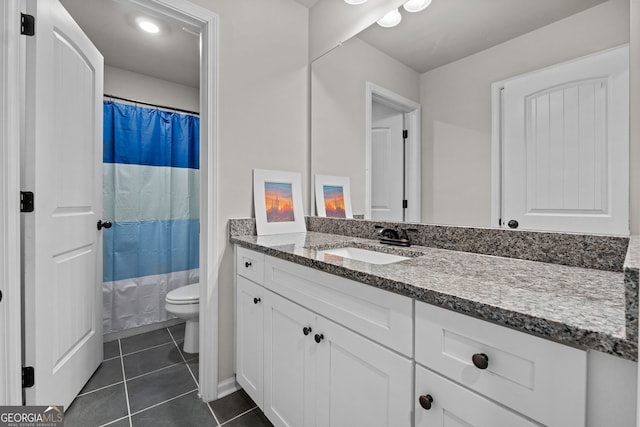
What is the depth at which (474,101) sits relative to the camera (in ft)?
3.80

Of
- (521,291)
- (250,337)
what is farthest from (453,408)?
(250,337)

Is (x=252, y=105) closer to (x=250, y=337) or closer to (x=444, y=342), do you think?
(x=250, y=337)

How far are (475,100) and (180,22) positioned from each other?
153cm

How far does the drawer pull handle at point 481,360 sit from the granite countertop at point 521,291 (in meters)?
0.08

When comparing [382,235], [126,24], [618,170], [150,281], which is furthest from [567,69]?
[150,281]

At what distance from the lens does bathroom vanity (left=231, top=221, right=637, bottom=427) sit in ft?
1.58

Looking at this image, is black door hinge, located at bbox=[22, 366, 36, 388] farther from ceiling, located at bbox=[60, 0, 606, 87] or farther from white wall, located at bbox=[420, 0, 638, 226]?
white wall, located at bbox=[420, 0, 638, 226]

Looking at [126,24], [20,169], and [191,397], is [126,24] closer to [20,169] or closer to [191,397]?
[20,169]

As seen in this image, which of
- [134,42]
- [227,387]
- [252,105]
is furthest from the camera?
[134,42]

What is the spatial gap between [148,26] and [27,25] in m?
1.00

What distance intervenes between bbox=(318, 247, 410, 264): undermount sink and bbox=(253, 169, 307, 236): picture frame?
51 centimetres

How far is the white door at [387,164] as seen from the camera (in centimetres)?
148

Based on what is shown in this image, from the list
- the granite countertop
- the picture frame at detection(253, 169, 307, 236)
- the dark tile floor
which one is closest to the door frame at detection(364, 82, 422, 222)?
the granite countertop

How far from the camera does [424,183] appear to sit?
4.44 ft
